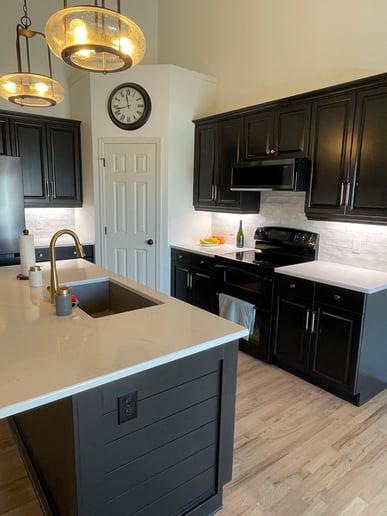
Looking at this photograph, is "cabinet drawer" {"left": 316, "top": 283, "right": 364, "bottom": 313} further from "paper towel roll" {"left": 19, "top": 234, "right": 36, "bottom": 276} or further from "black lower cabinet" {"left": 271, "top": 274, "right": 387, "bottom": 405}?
"paper towel roll" {"left": 19, "top": 234, "right": 36, "bottom": 276}

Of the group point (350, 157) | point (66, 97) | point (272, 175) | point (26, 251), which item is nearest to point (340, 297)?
point (350, 157)

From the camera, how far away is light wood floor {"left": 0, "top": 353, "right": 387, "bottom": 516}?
175cm

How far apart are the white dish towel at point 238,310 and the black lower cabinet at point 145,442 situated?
5.47 feet

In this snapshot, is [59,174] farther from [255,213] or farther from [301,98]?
[301,98]

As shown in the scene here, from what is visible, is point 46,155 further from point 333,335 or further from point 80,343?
point 333,335

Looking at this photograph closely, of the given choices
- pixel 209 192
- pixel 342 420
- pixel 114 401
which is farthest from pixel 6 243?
pixel 342 420

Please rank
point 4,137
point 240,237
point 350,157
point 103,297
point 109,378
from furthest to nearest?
1. point 240,237
2. point 4,137
3. point 350,157
4. point 103,297
5. point 109,378

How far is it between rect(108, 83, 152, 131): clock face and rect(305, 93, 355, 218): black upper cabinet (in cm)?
192

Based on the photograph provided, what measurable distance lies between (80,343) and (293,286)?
1.95m

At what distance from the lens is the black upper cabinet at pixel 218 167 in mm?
3744

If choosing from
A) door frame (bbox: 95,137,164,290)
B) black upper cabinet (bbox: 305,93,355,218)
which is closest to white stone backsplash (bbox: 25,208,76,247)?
door frame (bbox: 95,137,164,290)

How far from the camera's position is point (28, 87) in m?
2.19

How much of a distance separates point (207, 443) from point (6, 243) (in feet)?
10.3

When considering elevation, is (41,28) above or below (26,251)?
above
